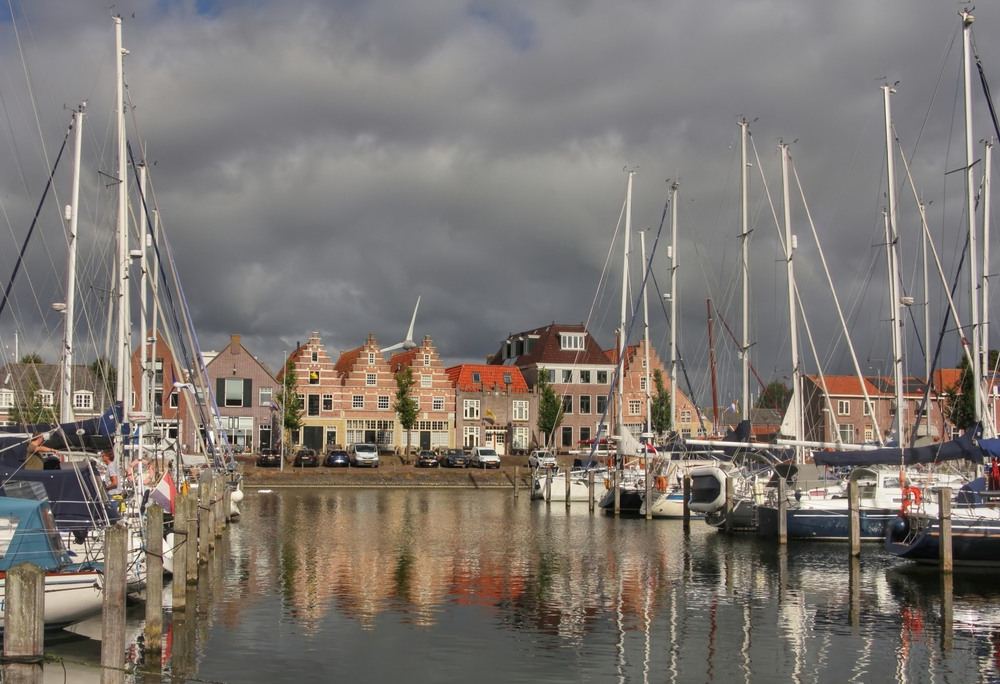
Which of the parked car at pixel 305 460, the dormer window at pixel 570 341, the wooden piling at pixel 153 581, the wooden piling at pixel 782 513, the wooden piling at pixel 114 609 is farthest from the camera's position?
the dormer window at pixel 570 341

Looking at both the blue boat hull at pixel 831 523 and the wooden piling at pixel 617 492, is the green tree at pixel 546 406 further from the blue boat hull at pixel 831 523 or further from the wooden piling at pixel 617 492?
the blue boat hull at pixel 831 523

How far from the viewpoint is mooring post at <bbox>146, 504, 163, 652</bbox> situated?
20.5 m

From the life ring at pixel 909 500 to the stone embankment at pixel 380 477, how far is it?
127 ft

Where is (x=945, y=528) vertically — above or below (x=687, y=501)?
above

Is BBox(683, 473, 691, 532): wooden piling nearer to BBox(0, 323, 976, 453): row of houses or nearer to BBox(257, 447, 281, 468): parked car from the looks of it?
BBox(0, 323, 976, 453): row of houses

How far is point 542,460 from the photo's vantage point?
253 ft

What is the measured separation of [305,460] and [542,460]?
1780cm

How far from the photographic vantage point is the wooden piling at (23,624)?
1396 centimetres

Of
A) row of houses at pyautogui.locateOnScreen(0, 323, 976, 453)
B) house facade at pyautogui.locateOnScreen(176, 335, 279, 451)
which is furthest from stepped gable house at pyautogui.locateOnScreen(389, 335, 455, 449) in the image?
house facade at pyautogui.locateOnScreen(176, 335, 279, 451)

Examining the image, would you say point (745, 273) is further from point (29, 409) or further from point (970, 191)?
point (29, 409)

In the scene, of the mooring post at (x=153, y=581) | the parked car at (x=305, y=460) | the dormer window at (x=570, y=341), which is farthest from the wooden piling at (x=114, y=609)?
the dormer window at (x=570, y=341)

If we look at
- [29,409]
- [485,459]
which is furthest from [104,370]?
[485,459]

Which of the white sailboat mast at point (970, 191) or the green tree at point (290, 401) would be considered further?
the green tree at point (290, 401)

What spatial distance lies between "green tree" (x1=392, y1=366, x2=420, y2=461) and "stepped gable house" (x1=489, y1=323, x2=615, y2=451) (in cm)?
A: 1420
